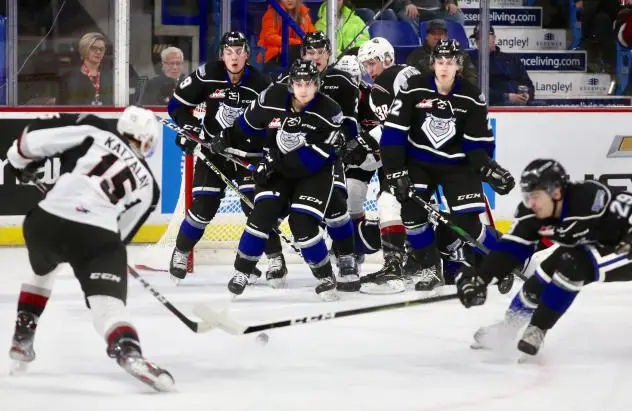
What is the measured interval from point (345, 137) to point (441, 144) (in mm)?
465

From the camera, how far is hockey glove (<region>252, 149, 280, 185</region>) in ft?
18.0

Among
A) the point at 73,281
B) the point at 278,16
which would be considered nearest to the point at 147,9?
the point at 278,16

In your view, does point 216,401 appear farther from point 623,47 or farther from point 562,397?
point 623,47

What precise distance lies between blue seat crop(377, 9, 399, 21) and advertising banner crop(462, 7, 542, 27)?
0.41 meters

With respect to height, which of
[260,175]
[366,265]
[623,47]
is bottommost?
[366,265]

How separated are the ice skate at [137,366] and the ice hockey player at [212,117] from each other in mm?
2232

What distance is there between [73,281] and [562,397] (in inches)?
116

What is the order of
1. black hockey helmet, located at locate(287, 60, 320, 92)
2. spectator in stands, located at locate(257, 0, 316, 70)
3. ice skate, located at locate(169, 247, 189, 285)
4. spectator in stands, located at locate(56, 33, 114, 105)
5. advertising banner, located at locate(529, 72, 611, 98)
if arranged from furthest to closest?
advertising banner, located at locate(529, 72, 611, 98) < spectator in stands, located at locate(257, 0, 316, 70) < spectator in stands, located at locate(56, 33, 114, 105) < ice skate, located at locate(169, 247, 189, 285) < black hockey helmet, located at locate(287, 60, 320, 92)

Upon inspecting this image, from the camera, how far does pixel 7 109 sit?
6.90 metres

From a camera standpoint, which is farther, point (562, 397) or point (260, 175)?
point (260, 175)

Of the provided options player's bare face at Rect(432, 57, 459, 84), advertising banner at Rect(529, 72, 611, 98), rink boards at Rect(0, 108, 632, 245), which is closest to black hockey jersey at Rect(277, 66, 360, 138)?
player's bare face at Rect(432, 57, 459, 84)

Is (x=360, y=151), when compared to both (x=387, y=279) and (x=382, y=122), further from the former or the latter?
(x=387, y=279)

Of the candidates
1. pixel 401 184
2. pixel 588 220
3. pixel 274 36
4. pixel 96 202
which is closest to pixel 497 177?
pixel 401 184

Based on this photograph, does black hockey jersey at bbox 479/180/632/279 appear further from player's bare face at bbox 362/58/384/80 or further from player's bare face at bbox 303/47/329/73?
player's bare face at bbox 362/58/384/80
